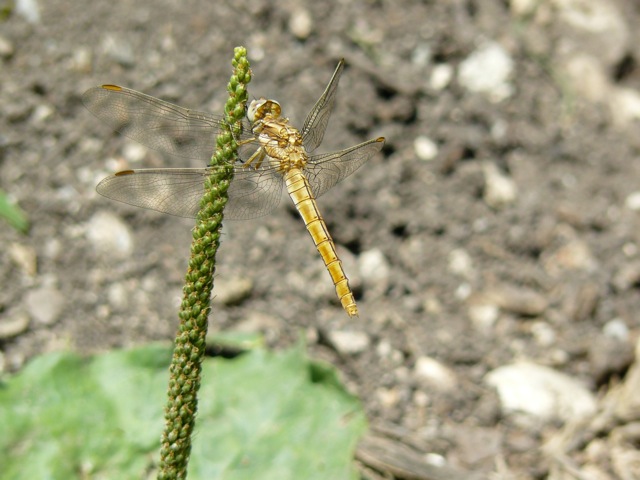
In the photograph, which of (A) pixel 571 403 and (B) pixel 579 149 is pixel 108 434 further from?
(B) pixel 579 149

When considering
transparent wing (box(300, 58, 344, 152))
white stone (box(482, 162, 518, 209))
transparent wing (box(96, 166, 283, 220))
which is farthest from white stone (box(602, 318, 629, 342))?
transparent wing (box(96, 166, 283, 220))

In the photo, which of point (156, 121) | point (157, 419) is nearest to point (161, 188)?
point (156, 121)

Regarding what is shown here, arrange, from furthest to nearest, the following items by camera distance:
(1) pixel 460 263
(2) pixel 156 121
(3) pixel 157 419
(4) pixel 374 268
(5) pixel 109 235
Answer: (1) pixel 460 263 → (4) pixel 374 268 → (5) pixel 109 235 → (3) pixel 157 419 → (2) pixel 156 121

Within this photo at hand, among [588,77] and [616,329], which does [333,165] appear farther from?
[588,77]

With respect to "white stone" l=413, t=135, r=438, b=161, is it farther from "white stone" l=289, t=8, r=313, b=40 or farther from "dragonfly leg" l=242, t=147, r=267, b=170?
"dragonfly leg" l=242, t=147, r=267, b=170

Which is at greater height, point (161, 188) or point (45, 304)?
point (45, 304)
